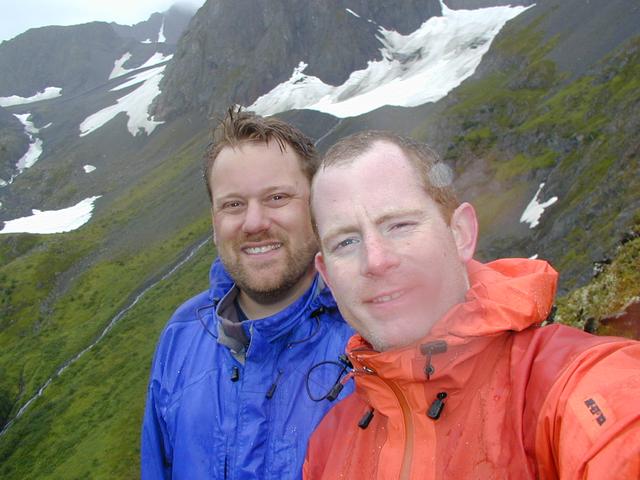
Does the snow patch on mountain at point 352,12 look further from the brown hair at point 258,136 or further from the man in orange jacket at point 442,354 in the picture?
the man in orange jacket at point 442,354

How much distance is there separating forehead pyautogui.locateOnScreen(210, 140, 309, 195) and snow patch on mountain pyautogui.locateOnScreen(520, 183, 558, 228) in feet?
109

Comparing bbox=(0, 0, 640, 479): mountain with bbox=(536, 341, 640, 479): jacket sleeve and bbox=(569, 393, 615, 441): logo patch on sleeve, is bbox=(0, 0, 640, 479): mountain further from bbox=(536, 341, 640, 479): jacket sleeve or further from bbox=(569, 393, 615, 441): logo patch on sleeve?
bbox=(569, 393, 615, 441): logo patch on sleeve

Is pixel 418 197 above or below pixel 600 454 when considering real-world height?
above

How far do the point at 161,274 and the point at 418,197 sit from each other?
61071mm

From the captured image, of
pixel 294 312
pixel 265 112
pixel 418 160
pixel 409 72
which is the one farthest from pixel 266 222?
pixel 409 72

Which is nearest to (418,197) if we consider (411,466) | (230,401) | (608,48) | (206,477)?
(411,466)

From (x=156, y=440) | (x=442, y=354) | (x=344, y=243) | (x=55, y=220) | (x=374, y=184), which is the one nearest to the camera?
(x=442, y=354)

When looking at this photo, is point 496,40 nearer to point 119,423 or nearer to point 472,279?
point 119,423

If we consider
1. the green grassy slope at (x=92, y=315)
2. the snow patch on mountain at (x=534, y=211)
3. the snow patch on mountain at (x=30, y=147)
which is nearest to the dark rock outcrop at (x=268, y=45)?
the snow patch on mountain at (x=30, y=147)

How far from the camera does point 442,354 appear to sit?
2.81m

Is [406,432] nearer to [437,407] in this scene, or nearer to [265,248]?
[437,407]

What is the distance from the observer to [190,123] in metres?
123

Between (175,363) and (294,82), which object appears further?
(294,82)

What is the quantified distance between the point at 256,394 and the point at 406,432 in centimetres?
161
